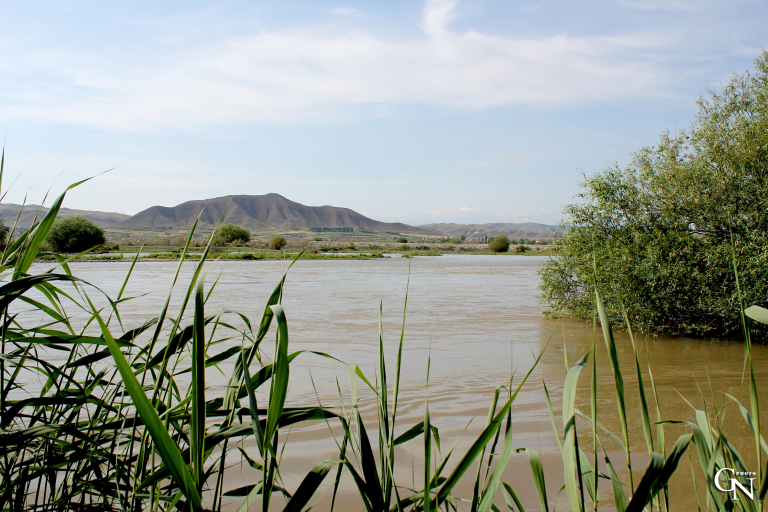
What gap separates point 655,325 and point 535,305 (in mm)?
5875

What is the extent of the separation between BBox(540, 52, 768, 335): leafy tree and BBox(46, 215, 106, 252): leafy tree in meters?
50.3

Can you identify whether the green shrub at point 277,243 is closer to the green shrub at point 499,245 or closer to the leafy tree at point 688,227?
the green shrub at point 499,245

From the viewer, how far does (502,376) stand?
320 inches

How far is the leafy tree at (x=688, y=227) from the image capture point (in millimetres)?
10297

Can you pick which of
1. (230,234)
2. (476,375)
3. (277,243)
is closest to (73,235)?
(277,243)

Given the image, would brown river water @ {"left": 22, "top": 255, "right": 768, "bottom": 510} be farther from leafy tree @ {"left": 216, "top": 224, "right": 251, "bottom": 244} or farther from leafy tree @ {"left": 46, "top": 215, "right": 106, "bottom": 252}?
leafy tree @ {"left": 46, "top": 215, "right": 106, "bottom": 252}

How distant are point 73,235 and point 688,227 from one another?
56.1 metres

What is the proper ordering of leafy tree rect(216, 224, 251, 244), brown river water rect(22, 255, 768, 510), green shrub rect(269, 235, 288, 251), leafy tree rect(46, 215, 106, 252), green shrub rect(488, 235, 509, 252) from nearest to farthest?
leafy tree rect(216, 224, 251, 244), brown river water rect(22, 255, 768, 510), leafy tree rect(46, 215, 106, 252), green shrub rect(269, 235, 288, 251), green shrub rect(488, 235, 509, 252)

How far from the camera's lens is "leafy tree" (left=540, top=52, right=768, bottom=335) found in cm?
1030

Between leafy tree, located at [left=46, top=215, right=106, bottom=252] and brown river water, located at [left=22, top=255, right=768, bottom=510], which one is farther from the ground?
leafy tree, located at [left=46, top=215, right=106, bottom=252]

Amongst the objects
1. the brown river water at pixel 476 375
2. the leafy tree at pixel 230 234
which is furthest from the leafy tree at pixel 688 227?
the leafy tree at pixel 230 234

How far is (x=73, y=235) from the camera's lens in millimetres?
51000

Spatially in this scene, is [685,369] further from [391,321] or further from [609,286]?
[391,321]

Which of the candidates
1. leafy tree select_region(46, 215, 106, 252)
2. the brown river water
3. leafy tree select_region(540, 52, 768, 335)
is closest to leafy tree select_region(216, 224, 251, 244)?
the brown river water
